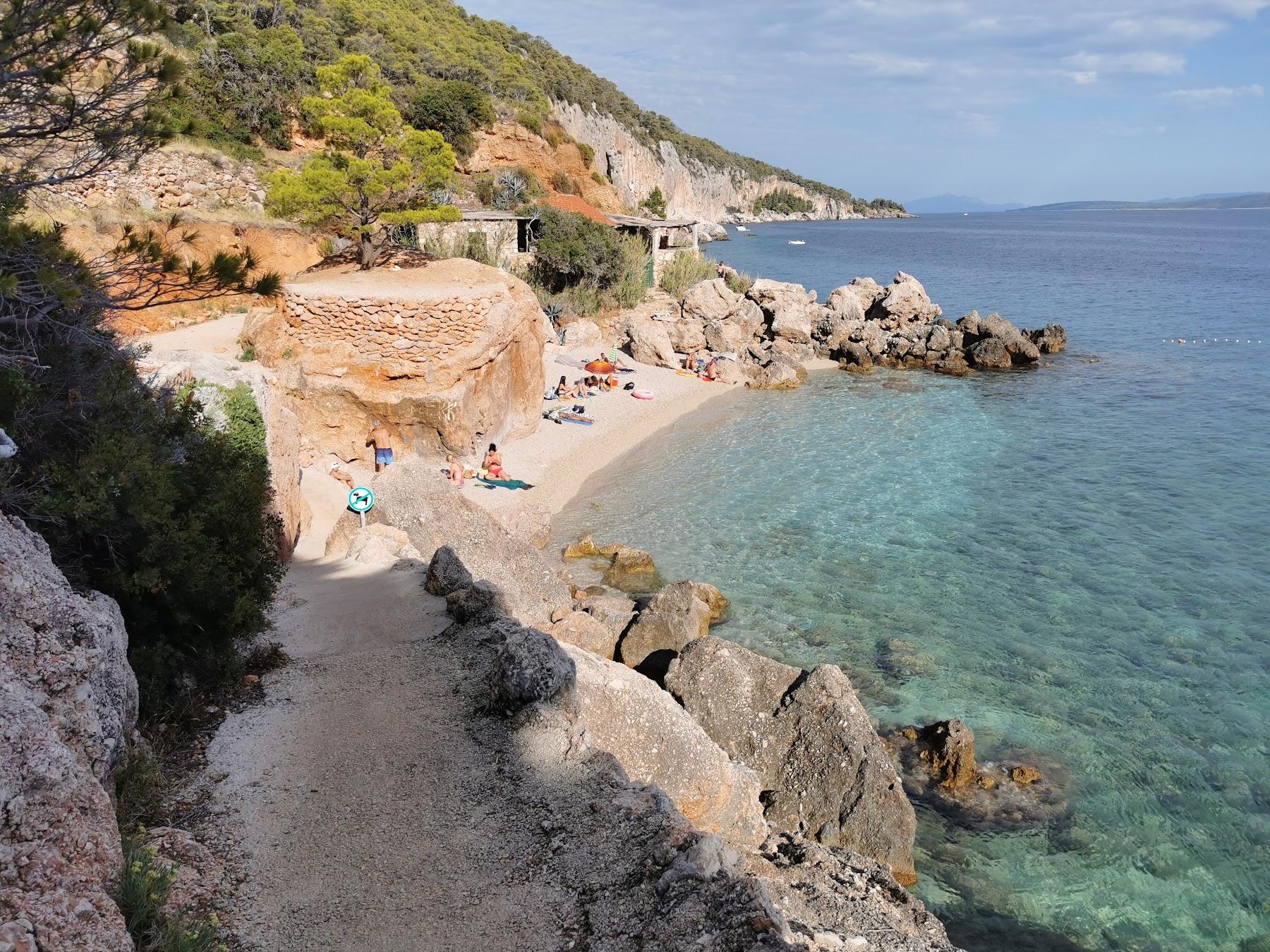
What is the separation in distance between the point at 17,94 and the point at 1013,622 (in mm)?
14975

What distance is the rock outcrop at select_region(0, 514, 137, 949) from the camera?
3.74 metres

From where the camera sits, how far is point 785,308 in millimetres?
37188

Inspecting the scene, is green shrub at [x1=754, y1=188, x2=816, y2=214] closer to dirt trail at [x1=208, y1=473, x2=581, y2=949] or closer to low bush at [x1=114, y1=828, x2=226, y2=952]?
dirt trail at [x1=208, y1=473, x2=581, y2=949]

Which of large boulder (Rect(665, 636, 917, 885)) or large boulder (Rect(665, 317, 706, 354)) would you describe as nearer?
large boulder (Rect(665, 636, 917, 885))

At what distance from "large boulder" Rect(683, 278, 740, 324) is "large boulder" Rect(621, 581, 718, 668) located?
2527 centimetres

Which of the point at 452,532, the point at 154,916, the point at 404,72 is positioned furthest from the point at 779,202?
the point at 154,916

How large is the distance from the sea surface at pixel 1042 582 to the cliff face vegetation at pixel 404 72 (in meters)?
11.3

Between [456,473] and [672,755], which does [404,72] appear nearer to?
[456,473]

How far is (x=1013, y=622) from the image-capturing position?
1441 cm

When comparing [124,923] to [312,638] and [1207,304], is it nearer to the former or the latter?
[312,638]

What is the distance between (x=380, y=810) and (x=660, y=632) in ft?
21.9

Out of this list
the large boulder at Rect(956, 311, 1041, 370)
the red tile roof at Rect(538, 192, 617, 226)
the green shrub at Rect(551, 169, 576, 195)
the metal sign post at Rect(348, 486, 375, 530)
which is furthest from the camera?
the green shrub at Rect(551, 169, 576, 195)

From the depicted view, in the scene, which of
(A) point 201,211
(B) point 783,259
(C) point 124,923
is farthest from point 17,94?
(B) point 783,259

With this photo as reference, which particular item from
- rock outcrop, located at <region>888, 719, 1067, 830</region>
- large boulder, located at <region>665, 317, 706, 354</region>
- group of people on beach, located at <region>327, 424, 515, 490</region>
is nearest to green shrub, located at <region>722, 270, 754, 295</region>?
large boulder, located at <region>665, 317, 706, 354</region>
